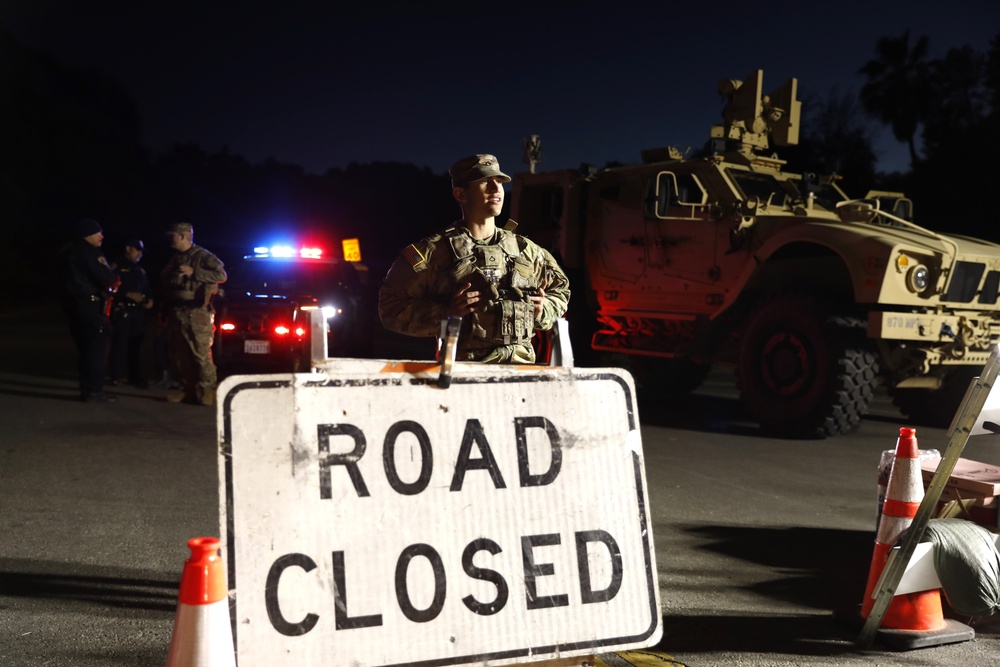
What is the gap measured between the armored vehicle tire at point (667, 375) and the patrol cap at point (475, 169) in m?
8.89

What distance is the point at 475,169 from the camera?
3861mm

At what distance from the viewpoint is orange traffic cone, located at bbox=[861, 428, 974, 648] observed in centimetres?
405

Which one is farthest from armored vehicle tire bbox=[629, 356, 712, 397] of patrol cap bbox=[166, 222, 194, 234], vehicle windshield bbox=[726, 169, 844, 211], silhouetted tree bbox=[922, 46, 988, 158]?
silhouetted tree bbox=[922, 46, 988, 158]

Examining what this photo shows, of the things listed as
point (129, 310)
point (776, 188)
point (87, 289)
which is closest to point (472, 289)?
point (87, 289)

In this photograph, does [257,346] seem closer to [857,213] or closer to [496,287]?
[857,213]

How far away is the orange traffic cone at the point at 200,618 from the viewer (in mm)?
2111

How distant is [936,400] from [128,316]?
902 cm

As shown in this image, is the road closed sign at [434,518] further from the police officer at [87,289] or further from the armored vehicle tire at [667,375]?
the armored vehicle tire at [667,375]

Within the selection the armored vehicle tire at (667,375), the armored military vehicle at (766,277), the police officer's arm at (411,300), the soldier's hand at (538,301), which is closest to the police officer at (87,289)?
the armored military vehicle at (766,277)

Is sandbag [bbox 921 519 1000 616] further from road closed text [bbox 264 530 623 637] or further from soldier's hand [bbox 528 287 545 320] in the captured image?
road closed text [bbox 264 530 623 637]

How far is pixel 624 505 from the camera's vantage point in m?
2.67

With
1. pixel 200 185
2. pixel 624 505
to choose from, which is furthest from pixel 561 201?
pixel 200 185

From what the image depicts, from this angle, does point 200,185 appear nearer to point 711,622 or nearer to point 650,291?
point 650,291

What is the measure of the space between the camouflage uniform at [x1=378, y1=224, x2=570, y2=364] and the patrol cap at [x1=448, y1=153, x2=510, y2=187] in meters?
0.18
